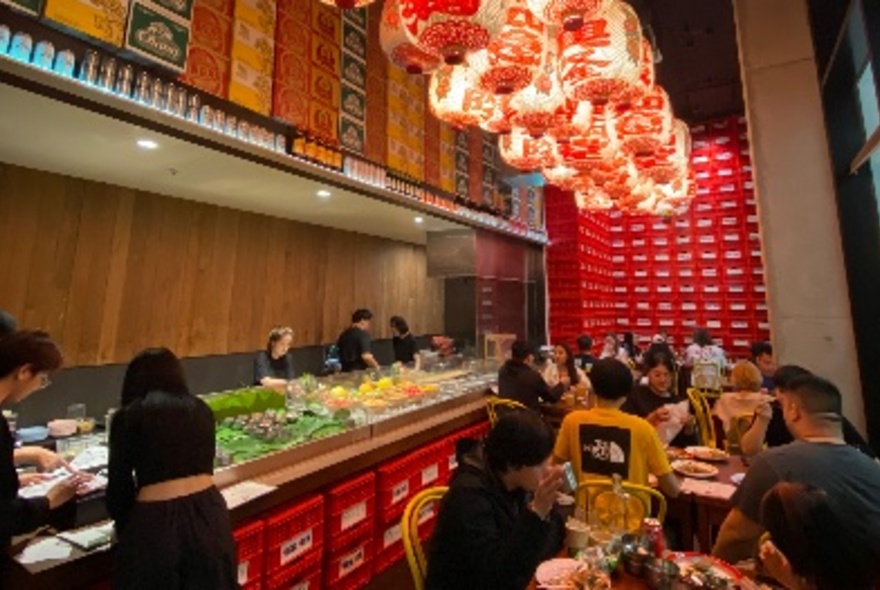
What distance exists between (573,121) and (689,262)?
6.04 metres

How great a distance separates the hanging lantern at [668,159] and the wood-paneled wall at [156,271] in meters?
4.05

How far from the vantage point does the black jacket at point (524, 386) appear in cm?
429

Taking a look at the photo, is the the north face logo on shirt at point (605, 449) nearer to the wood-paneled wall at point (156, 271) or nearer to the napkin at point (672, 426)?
the napkin at point (672, 426)

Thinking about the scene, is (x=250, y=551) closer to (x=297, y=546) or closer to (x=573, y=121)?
(x=297, y=546)

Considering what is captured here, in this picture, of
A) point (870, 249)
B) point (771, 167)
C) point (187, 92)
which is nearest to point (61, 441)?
point (187, 92)

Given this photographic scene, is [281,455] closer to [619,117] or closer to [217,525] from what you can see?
[217,525]

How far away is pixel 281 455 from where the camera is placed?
2.59 metres

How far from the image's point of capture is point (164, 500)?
1.72 meters

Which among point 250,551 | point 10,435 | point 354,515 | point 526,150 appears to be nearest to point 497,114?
point 526,150

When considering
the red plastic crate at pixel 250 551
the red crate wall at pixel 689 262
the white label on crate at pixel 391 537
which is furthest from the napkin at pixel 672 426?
the red crate wall at pixel 689 262

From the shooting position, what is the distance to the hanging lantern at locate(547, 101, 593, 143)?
3830mm

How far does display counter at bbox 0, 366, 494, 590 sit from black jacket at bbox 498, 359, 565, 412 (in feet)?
1.22

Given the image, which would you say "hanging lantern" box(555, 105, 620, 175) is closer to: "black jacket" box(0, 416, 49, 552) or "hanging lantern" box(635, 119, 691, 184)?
"hanging lantern" box(635, 119, 691, 184)

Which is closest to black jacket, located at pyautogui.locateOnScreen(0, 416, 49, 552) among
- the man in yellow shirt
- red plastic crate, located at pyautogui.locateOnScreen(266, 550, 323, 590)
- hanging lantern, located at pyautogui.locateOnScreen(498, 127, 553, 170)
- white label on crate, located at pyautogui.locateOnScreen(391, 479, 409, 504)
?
red plastic crate, located at pyautogui.locateOnScreen(266, 550, 323, 590)
